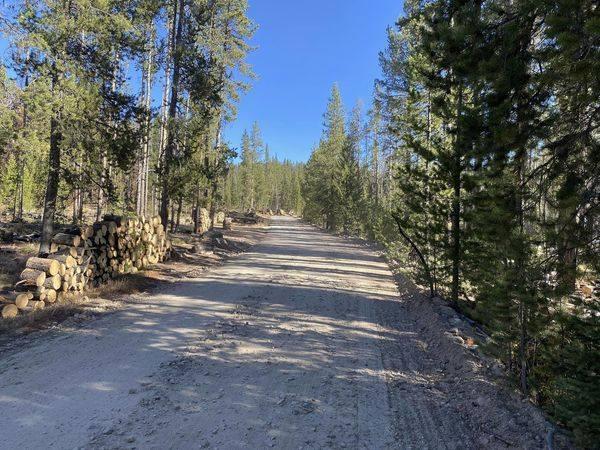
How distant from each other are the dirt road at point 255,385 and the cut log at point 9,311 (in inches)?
45.3

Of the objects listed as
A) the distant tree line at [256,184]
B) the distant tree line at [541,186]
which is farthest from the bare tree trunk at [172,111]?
the distant tree line at [256,184]

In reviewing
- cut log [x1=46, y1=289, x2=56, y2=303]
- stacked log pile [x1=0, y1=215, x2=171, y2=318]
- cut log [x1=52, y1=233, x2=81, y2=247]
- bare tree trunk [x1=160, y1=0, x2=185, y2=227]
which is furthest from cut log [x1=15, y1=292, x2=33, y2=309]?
bare tree trunk [x1=160, y1=0, x2=185, y2=227]

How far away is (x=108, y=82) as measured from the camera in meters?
11.4

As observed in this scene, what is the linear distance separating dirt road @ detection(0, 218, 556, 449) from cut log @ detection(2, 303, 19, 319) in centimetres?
115

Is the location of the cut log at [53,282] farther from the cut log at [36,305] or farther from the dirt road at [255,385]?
the dirt road at [255,385]

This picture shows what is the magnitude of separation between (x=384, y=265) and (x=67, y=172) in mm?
12172

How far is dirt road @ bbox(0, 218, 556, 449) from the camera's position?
3.72 metres

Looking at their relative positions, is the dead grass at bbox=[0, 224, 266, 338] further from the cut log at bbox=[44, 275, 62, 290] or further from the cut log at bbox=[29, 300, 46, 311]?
the cut log at bbox=[44, 275, 62, 290]

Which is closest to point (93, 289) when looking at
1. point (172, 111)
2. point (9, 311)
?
point (9, 311)

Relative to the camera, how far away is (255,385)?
15.6 feet

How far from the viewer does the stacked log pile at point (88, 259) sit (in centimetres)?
782

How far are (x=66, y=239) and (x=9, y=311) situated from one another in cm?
244

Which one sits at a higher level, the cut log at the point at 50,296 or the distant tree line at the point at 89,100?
the distant tree line at the point at 89,100

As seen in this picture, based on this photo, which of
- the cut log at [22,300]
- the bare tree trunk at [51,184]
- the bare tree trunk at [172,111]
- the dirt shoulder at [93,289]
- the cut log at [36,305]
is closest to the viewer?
the dirt shoulder at [93,289]
